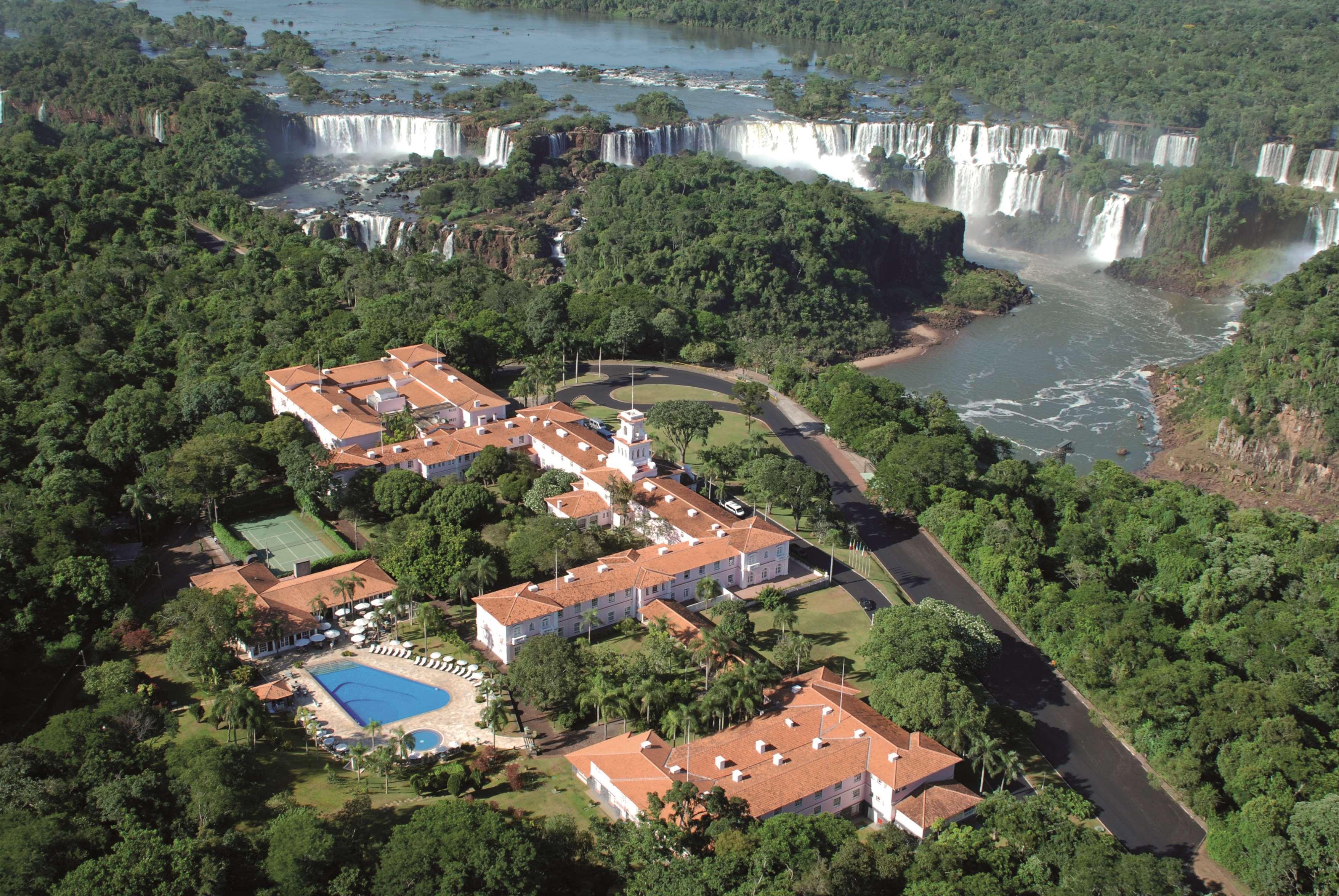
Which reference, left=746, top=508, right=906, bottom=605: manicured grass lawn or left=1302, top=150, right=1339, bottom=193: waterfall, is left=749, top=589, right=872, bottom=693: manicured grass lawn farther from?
left=1302, top=150, right=1339, bottom=193: waterfall

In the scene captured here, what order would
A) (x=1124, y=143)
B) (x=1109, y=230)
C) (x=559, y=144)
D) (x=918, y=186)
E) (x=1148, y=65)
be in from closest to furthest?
(x=1109, y=230)
(x=559, y=144)
(x=918, y=186)
(x=1124, y=143)
(x=1148, y=65)

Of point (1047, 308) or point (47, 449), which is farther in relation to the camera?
point (1047, 308)

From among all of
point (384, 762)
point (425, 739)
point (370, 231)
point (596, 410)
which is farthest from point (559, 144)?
point (384, 762)

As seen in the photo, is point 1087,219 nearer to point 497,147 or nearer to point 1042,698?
point 497,147

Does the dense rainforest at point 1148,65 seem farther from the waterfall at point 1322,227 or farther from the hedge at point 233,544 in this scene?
the hedge at point 233,544

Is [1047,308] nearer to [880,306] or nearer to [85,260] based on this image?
[880,306]

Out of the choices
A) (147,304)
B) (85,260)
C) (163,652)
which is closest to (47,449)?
(163,652)
